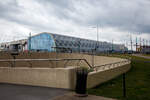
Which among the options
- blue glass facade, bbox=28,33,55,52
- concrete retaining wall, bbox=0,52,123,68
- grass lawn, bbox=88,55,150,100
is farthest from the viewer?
blue glass facade, bbox=28,33,55,52

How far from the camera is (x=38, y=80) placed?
8547 mm

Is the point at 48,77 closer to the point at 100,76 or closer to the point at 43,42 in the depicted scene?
the point at 100,76

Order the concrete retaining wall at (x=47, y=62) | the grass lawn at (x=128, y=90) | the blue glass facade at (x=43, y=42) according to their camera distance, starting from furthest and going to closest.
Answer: the blue glass facade at (x=43, y=42) < the concrete retaining wall at (x=47, y=62) < the grass lawn at (x=128, y=90)

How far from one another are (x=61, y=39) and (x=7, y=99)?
223ft

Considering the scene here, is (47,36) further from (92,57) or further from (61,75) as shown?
(61,75)

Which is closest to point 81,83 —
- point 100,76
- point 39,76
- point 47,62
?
point 39,76

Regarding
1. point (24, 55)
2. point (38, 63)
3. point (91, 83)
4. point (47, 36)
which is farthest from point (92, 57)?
point (47, 36)

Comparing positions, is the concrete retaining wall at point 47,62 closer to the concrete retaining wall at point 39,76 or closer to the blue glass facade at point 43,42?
the concrete retaining wall at point 39,76

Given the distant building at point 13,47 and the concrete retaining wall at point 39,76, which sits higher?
the distant building at point 13,47

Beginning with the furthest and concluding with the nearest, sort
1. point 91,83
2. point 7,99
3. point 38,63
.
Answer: point 38,63 → point 91,83 → point 7,99

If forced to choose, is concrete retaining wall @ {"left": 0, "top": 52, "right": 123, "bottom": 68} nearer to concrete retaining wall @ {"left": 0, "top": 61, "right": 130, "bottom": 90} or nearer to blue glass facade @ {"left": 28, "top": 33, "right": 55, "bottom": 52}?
concrete retaining wall @ {"left": 0, "top": 61, "right": 130, "bottom": 90}

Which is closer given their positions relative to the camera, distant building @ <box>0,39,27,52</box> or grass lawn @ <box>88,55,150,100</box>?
grass lawn @ <box>88,55,150,100</box>

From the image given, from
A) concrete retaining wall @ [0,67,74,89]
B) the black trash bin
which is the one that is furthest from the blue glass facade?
the black trash bin

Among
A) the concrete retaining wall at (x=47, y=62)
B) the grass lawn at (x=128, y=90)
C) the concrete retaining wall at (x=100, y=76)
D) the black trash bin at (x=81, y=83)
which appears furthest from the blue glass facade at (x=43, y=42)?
the black trash bin at (x=81, y=83)
